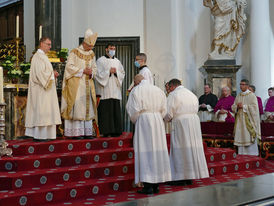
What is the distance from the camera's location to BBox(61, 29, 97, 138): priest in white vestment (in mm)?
8359

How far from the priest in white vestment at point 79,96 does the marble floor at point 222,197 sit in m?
5.60

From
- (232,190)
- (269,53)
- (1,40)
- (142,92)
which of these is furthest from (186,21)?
(232,190)

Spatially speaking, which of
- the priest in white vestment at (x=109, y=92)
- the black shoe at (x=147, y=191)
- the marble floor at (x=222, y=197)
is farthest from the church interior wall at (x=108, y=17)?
the marble floor at (x=222, y=197)

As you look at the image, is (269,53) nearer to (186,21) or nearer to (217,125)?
(186,21)

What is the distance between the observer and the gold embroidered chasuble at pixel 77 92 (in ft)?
27.5

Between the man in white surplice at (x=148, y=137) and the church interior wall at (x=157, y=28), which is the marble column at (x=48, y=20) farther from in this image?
the man in white surplice at (x=148, y=137)

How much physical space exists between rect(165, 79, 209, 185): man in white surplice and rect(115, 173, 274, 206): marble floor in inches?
176

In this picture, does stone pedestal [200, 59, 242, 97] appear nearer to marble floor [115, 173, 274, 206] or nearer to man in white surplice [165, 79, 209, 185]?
man in white surplice [165, 79, 209, 185]

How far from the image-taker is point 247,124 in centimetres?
1059

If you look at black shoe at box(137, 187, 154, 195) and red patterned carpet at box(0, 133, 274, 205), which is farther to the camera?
black shoe at box(137, 187, 154, 195)

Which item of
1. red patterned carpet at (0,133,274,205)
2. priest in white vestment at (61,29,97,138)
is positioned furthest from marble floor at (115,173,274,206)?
priest in white vestment at (61,29,97,138)

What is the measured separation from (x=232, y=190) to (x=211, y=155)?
6.20 meters

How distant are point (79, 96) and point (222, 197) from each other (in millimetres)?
6038

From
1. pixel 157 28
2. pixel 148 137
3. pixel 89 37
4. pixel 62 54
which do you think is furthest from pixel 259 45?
pixel 148 137
